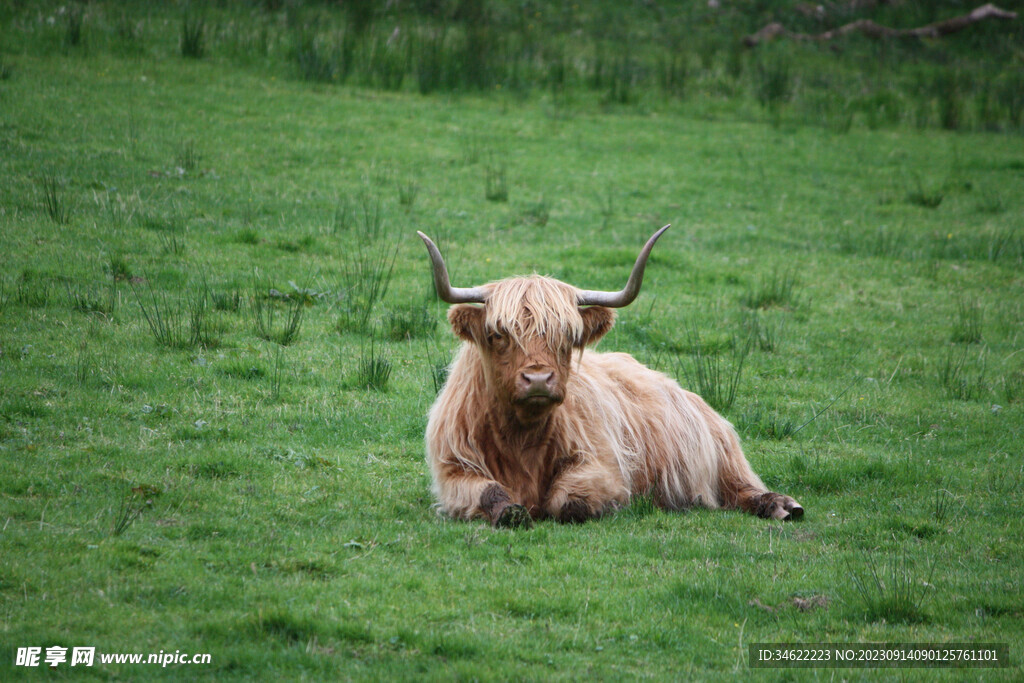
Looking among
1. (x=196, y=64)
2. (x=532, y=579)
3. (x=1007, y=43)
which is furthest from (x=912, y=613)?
(x=1007, y=43)

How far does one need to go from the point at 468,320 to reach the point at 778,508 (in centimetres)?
188

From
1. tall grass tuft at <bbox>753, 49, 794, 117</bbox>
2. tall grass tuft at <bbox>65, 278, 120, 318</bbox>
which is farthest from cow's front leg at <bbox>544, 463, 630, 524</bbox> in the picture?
tall grass tuft at <bbox>753, 49, 794, 117</bbox>

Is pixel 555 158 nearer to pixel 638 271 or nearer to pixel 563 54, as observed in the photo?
pixel 563 54

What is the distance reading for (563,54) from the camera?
1783 centimetres

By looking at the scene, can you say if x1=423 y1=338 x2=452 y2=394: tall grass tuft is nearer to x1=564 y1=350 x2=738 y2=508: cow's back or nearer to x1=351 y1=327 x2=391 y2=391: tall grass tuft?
x1=351 y1=327 x2=391 y2=391: tall grass tuft

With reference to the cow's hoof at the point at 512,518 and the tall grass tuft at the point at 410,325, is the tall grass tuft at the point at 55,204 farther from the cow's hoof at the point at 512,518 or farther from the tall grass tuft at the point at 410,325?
the cow's hoof at the point at 512,518

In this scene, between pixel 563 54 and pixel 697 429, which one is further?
pixel 563 54

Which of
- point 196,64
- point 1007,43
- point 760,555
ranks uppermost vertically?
point 1007,43

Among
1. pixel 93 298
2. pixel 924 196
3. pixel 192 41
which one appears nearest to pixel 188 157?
pixel 93 298

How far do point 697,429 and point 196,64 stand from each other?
11.3m

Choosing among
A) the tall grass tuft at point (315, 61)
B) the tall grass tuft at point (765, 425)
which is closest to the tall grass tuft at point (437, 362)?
the tall grass tuft at point (765, 425)

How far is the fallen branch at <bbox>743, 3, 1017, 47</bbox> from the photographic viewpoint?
2130 cm

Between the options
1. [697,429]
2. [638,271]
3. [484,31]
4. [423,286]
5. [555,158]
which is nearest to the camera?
[638,271]

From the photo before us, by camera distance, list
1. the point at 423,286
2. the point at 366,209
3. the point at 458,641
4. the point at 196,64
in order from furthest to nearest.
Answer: the point at 196,64
the point at 366,209
the point at 423,286
the point at 458,641
